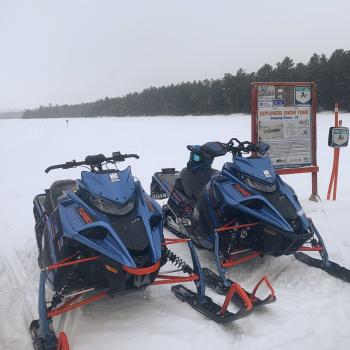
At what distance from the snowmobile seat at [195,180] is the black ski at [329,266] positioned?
158 cm

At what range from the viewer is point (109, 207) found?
12.0 ft

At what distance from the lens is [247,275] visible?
461cm

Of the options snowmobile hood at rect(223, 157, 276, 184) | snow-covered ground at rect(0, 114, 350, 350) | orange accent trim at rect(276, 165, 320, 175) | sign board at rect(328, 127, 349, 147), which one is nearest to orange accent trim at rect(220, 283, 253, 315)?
snow-covered ground at rect(0, 114, 350, 350)

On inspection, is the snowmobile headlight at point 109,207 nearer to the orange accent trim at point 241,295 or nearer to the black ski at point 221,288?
the orange accent trim at point 241,295

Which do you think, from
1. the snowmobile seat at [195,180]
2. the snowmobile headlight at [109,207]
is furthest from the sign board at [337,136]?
the snowmobile headlight at [109,207]

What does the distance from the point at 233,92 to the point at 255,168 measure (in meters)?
49.4

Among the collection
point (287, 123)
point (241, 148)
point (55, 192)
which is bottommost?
point (55, 192)

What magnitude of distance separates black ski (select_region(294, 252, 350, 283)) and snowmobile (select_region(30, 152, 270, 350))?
1124 millimetres

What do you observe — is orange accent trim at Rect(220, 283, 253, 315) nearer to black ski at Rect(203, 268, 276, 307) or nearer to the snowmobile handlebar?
black ski at Rect(203, 268, 276, 307)

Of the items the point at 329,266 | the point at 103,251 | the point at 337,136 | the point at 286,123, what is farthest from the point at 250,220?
the point at 337,136

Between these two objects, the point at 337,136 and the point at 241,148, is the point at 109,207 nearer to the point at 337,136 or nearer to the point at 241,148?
the point at 241,148

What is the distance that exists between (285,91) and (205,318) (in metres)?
4.45

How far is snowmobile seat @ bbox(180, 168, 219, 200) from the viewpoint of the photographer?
5.76 metres

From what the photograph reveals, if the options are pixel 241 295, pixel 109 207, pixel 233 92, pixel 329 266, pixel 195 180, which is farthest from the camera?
pixel 233 92
